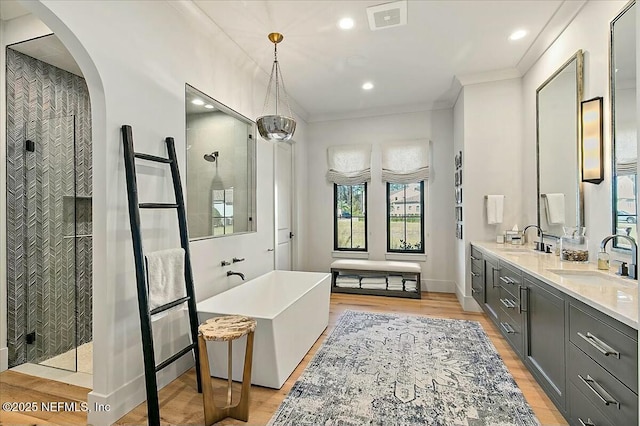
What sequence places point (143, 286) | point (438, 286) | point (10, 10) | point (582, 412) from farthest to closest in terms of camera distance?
point (438, 286) → point (10, 10) → point (143, 286) → point (582, 412)

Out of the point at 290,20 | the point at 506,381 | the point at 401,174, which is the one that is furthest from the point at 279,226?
the point at 506,381

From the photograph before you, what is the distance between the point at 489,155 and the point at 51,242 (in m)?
4.83

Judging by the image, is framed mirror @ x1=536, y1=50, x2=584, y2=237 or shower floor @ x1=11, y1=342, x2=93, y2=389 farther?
framed mirror @ x1=536, y1=50, x2=584, y2=237

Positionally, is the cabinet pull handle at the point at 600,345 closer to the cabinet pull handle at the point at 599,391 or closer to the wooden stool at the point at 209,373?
the cabinet pull handle at the point at 599,391

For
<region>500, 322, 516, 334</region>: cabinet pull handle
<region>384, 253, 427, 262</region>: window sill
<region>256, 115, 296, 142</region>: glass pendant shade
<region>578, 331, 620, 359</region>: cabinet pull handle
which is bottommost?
<region>500, 322, 516, 334</region>: cabinet pull handle

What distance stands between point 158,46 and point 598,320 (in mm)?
3146

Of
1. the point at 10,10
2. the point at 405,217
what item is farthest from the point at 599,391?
the point at 10,10

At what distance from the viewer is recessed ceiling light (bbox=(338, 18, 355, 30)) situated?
9.40 ft

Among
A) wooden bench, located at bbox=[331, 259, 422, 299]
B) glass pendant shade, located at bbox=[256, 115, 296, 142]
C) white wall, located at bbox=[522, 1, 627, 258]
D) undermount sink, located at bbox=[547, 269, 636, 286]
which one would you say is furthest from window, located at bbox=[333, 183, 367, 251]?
undermount sink, located at bbox=[547, 269, 636, 286]

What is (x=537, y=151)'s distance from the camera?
365 centimetres

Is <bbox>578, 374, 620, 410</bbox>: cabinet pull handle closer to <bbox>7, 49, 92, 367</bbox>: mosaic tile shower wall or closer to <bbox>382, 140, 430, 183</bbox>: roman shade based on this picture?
<bbox>7, 49, 92, 367</bbox>: mosaic tile shower wall

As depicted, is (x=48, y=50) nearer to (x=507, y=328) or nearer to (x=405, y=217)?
(x=507, y=328)

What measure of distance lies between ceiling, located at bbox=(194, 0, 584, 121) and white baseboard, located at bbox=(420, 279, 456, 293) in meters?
2.88

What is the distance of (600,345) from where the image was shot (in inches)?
54.6
